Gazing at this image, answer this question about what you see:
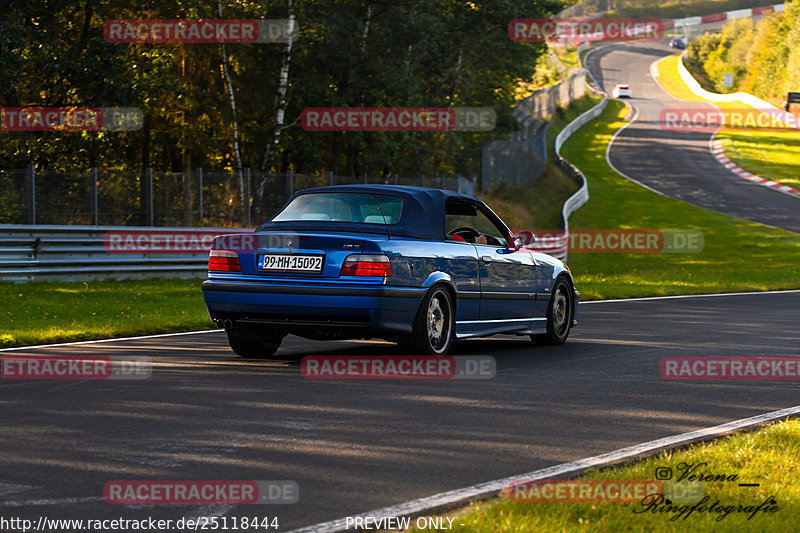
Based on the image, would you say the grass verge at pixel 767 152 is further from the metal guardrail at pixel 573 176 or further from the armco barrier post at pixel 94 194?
the armco barrier post at pixel 94 194

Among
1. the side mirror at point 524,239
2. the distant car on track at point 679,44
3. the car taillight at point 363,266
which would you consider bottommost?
the car taillight at point 363,266

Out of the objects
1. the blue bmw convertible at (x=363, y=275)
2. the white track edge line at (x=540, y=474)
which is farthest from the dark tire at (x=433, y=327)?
the white track edge line at (x=540, y=474)

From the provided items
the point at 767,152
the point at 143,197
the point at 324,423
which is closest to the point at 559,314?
the point at 324,423

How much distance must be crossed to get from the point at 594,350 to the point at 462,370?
2.44 metres

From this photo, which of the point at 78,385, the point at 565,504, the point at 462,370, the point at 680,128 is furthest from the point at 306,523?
the point at 680,128

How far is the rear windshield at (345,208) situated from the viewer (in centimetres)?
1047

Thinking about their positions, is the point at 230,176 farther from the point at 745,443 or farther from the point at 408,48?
the point at 745,443

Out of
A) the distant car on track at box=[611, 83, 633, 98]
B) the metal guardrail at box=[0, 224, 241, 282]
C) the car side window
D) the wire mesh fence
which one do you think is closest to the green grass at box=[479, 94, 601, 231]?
the wire mesh fence

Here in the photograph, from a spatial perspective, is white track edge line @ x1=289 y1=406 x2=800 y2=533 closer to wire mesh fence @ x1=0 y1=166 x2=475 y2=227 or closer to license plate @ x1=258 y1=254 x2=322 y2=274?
license plate @ x1=258 y1=254 x2=322 y2=274

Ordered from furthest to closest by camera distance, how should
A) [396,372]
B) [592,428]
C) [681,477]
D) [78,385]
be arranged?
1. [396,372]
2. [78,385]
3. [592,428]
4. [681,477]

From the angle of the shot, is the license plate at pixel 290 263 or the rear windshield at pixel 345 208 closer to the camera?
the license plate at pixel 290 263

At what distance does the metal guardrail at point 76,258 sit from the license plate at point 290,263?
12238 millimetres

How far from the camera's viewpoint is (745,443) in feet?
21.9

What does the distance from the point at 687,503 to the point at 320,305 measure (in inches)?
193
